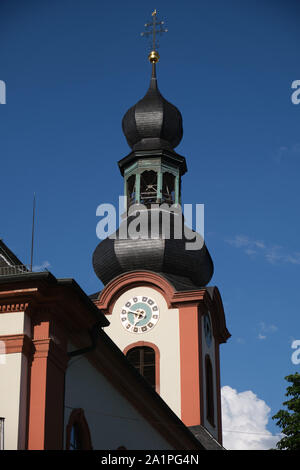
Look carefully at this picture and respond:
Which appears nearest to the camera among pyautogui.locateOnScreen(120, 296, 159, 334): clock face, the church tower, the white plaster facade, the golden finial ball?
the white plaster facade

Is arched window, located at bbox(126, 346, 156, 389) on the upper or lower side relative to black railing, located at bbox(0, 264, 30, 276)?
upper

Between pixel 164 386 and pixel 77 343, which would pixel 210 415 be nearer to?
pixel 164 386

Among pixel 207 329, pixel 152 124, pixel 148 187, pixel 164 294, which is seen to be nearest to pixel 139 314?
pixel 164 294

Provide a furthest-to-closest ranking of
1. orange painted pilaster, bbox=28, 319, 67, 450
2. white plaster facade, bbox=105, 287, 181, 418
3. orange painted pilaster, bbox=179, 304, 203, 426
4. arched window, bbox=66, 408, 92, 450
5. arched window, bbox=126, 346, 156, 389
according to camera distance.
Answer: arched window, bbox=126, 346, 156, 389
white plaster facade, bbox=105, 287, 181, 418
orange painted pilaster, bbox=179, 304, 203, 426
arched window, bbox=66, 408, 92, 450
orange painted pilaster, bbox=28, 319, 67, 450

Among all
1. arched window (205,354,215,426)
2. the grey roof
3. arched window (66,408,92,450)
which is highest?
arched window (205,354,215,426)

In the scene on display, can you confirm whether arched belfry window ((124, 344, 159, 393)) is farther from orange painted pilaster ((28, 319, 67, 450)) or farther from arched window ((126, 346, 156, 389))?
orange painted pilaster ((28, 319, 67, 450))

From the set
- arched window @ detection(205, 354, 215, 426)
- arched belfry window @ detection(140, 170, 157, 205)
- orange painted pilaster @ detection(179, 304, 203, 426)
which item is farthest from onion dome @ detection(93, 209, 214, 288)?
arched window @ detection(205, 354, 215, 426)

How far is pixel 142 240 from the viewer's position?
3606 centimetres

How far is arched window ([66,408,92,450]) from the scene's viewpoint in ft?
58.6

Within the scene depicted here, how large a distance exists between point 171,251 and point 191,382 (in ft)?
16.3

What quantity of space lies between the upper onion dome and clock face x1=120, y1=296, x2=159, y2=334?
25.2 ft

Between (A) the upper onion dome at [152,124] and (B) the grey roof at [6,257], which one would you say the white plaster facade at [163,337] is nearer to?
(A) the upper onion dome at [152,124]

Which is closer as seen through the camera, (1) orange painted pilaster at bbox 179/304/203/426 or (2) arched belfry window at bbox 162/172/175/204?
(1) orange painted pilaster at bbox 179/304/203/426
